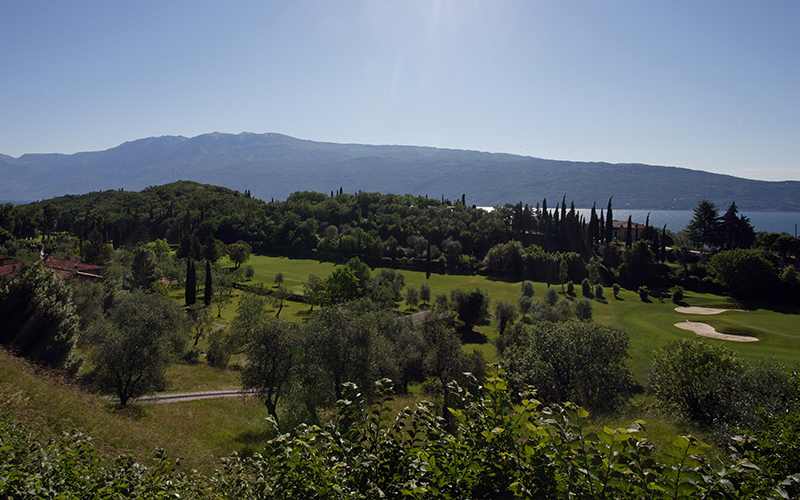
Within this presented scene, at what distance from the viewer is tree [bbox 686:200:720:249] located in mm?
80438

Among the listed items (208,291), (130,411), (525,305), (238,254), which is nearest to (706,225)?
(525,305)

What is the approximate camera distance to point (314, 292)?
194 feet

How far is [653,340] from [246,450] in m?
41.9

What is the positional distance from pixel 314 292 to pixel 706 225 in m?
81.4

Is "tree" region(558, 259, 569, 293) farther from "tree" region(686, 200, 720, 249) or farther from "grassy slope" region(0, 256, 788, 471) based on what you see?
"tree" region(686, 200, 720, 249)

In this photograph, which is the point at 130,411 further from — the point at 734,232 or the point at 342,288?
the point at 734,232

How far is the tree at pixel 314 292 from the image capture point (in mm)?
57681

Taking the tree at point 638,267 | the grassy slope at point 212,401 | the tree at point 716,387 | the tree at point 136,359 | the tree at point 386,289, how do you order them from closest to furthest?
the grassy slope at point 212,401, the tree at point 716,387, the tree at point 136,359, the tree at point 386,289, the tree at point 638,267

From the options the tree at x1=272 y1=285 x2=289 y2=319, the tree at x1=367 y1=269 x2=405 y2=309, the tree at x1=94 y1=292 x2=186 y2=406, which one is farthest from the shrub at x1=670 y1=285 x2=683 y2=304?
the tree at x1=94 y1=292 x2=186 y2=406

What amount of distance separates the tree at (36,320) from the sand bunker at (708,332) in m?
54.7

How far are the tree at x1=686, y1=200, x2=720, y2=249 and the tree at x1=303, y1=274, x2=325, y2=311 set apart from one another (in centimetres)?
7791

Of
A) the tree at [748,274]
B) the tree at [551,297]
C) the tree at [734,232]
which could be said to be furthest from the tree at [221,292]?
the tree at [734,232]

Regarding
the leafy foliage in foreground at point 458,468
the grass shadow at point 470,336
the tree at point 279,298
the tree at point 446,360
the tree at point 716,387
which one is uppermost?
the leafy foliage in foreground at point 458,468

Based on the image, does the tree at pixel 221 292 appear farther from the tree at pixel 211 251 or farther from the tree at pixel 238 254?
the tree at pixel 238 254
